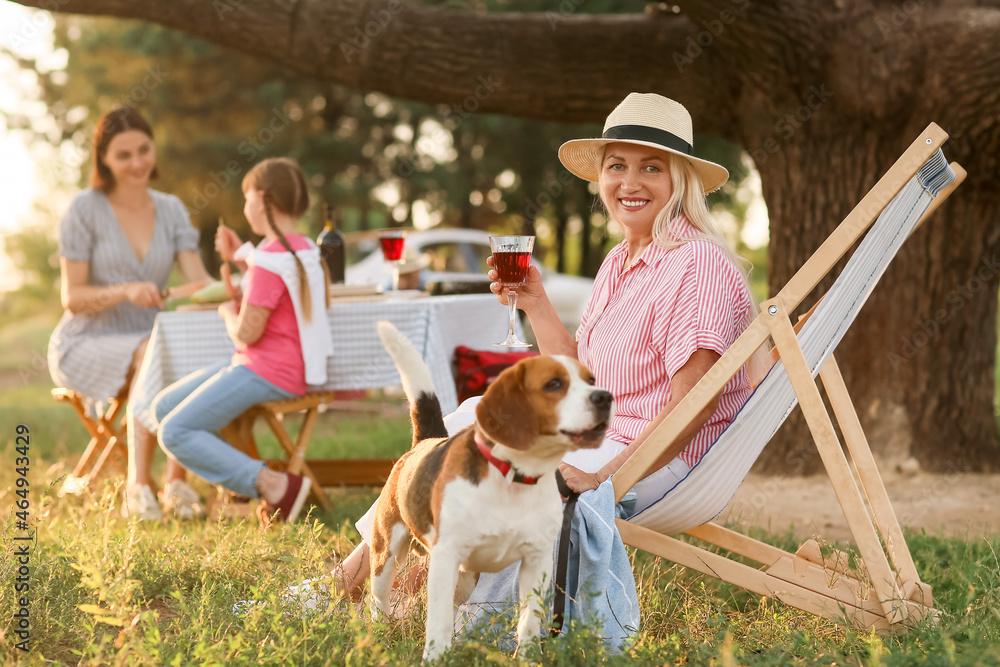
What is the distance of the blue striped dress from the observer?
16.6 feet

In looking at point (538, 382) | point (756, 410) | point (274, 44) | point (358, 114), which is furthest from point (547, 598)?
point (358, 114)

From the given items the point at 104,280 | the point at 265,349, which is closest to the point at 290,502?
the point at 265,349

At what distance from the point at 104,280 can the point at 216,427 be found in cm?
150

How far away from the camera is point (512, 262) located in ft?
9.36

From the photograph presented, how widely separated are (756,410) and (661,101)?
1061 millimetres

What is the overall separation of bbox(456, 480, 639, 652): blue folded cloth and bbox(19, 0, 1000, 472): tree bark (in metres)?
3.13

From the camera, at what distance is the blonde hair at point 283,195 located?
4.31 metres

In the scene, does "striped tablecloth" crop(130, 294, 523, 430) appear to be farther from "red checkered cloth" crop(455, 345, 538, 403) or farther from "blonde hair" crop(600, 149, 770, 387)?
"blonde hair" crop(600, 149, 770, 387)

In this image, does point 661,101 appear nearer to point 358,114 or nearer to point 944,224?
point 944,224

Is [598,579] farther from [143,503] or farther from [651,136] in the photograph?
[143,503]

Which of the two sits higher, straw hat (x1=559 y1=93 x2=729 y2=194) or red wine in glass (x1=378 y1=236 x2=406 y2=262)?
straw hat (x1=559 y1=93 x2=729 y2=194)

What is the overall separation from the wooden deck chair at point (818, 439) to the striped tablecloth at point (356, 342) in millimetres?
1841

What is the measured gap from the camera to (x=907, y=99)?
4.95 meters

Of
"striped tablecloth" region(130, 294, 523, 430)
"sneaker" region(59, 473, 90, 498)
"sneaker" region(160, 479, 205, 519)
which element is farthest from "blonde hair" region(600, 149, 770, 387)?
"sneaker" region(59, 473, 90, 498)
